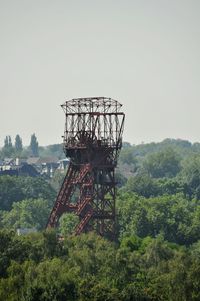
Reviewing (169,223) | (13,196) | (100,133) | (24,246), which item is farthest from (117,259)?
(13,196)

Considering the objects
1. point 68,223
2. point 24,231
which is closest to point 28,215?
point 24,231

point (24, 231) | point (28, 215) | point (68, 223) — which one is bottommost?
point (24, 231)

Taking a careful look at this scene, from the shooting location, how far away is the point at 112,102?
363ft

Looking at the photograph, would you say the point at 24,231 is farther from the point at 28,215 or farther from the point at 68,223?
the point at 28,215

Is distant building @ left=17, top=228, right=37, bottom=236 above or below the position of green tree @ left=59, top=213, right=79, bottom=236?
below

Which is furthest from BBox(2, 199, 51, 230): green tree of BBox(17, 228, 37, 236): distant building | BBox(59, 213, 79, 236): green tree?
BBox(59, 213, 79, 236): green tree

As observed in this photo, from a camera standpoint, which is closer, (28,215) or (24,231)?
(24,231)

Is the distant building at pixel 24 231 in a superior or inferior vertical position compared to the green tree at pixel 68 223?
inferior

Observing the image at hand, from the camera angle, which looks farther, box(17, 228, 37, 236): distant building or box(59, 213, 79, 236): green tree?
box(17, 228, 37, 236): distant building

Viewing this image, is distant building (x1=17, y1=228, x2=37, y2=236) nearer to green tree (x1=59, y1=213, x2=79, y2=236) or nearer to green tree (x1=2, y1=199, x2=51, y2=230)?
green tree (x1=59, y1=213, x2=79, y2=236)

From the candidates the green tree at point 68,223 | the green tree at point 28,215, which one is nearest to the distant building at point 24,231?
the green tree at point 68,223

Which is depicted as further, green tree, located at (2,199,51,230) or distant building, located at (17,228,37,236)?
green tree, located at (2,199,51,230)

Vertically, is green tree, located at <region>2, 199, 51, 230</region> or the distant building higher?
green tree, located at <region>2, 199, 51, 230</region>

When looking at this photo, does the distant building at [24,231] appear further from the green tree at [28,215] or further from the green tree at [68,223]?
the green tree at [28,215]
